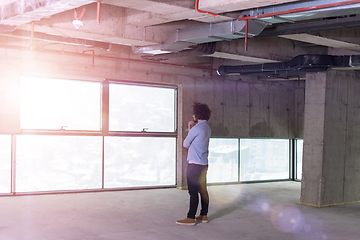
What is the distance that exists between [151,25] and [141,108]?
2813mm

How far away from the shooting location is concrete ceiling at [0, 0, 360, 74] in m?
4.26

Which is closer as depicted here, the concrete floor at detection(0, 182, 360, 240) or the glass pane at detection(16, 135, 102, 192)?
the concrete floor at detection(0, 182, 360, 240)

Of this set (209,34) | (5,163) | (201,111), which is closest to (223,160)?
(201,111)

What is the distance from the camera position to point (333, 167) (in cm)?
717

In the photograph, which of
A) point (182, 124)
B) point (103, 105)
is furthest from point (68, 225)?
point (182, 124)

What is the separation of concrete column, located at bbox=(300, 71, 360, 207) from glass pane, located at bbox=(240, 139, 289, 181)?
3047 mm

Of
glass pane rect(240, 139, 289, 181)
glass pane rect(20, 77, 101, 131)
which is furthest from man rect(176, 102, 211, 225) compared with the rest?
glass pane rect(240, 139, 289, 181)

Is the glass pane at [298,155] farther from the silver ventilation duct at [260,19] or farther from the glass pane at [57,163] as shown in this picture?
the silver ventilation duct at [260,19]

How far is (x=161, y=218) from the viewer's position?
18.4ft

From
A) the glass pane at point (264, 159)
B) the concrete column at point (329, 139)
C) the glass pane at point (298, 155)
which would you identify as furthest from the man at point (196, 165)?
the glass pane at point (298, 155)

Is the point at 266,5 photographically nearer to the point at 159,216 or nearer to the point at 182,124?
the point at 159,216

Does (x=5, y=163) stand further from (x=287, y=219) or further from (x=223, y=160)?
(x=223, y=160)

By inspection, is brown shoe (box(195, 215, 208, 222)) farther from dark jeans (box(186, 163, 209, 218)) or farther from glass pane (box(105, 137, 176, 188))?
glass pane (box(105, 137, 176, 188))

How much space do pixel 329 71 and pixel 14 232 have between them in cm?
552
